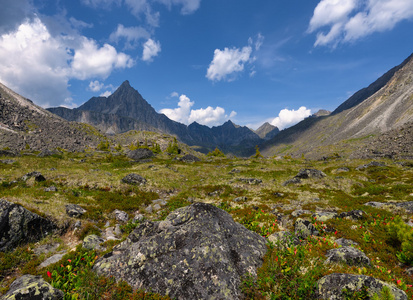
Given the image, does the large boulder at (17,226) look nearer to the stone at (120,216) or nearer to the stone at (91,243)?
the stone at (91,243)

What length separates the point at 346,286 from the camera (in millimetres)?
6113

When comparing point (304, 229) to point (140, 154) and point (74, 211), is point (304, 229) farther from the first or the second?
point (140, 154)

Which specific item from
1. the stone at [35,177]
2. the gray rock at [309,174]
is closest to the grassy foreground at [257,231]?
the stone at [35,177]

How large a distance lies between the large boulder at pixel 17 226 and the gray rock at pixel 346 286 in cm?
1488

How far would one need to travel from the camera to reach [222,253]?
823cm

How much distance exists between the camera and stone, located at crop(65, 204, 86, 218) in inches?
587

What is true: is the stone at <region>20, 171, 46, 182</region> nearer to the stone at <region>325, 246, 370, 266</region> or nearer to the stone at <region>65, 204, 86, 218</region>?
the stone at <region>65, 204, 86, 218</region>

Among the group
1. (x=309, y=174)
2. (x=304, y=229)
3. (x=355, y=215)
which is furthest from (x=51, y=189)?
(x=309, y=174)

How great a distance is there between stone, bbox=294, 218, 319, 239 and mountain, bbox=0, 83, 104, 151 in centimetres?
12852

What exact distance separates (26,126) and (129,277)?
17394cm

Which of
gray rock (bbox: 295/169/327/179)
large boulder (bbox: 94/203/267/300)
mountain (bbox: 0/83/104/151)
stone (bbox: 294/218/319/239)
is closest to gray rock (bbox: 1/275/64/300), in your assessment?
large boulder (bbox: 94/203/267/300)

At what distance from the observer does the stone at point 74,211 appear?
1491 centimetres

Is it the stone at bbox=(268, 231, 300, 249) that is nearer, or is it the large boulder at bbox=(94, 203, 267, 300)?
the large boulder at bbox=(94, 203, 267, 300)

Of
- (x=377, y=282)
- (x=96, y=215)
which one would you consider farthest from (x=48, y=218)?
(x=377, y=282)
